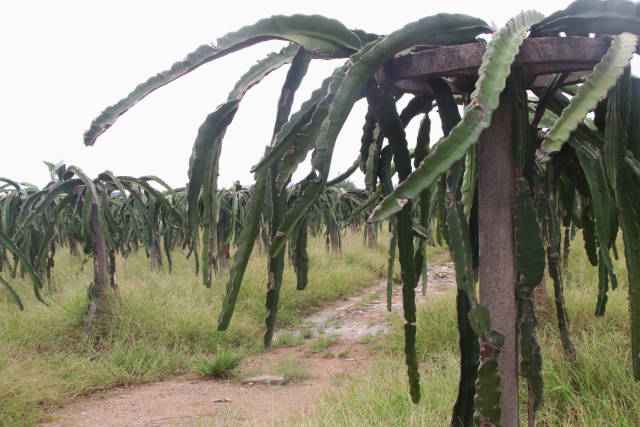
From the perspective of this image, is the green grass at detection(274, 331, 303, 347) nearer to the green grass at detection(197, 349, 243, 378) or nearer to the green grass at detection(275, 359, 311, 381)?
the green grass at detection(275, 359, 311, 381)

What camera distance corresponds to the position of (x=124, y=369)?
3.60 meters

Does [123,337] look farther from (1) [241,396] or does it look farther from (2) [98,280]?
(1) [241,396]

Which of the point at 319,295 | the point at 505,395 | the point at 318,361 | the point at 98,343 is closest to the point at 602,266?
the point at 505,395

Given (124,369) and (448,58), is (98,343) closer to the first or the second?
(124,369)

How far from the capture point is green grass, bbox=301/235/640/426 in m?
1.94

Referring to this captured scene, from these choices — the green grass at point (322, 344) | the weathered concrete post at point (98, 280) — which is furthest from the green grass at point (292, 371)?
the weathered concrete post at point (98, 280)

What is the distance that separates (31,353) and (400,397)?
9.89ft

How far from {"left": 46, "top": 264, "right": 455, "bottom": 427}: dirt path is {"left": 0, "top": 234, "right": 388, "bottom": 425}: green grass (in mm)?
171

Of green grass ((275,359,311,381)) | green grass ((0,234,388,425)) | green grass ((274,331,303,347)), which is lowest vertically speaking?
green grass ((274,331,303,347))

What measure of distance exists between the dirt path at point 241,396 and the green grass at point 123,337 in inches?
6.7

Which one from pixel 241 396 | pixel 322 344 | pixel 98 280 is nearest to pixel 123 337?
pixel 98 280

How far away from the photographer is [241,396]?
329cm

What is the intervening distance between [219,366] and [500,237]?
3.07 meters

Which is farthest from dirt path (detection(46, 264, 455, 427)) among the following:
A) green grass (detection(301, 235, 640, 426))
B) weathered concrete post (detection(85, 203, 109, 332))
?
weathered concrete post (detection(85, 203, 109, 332))
